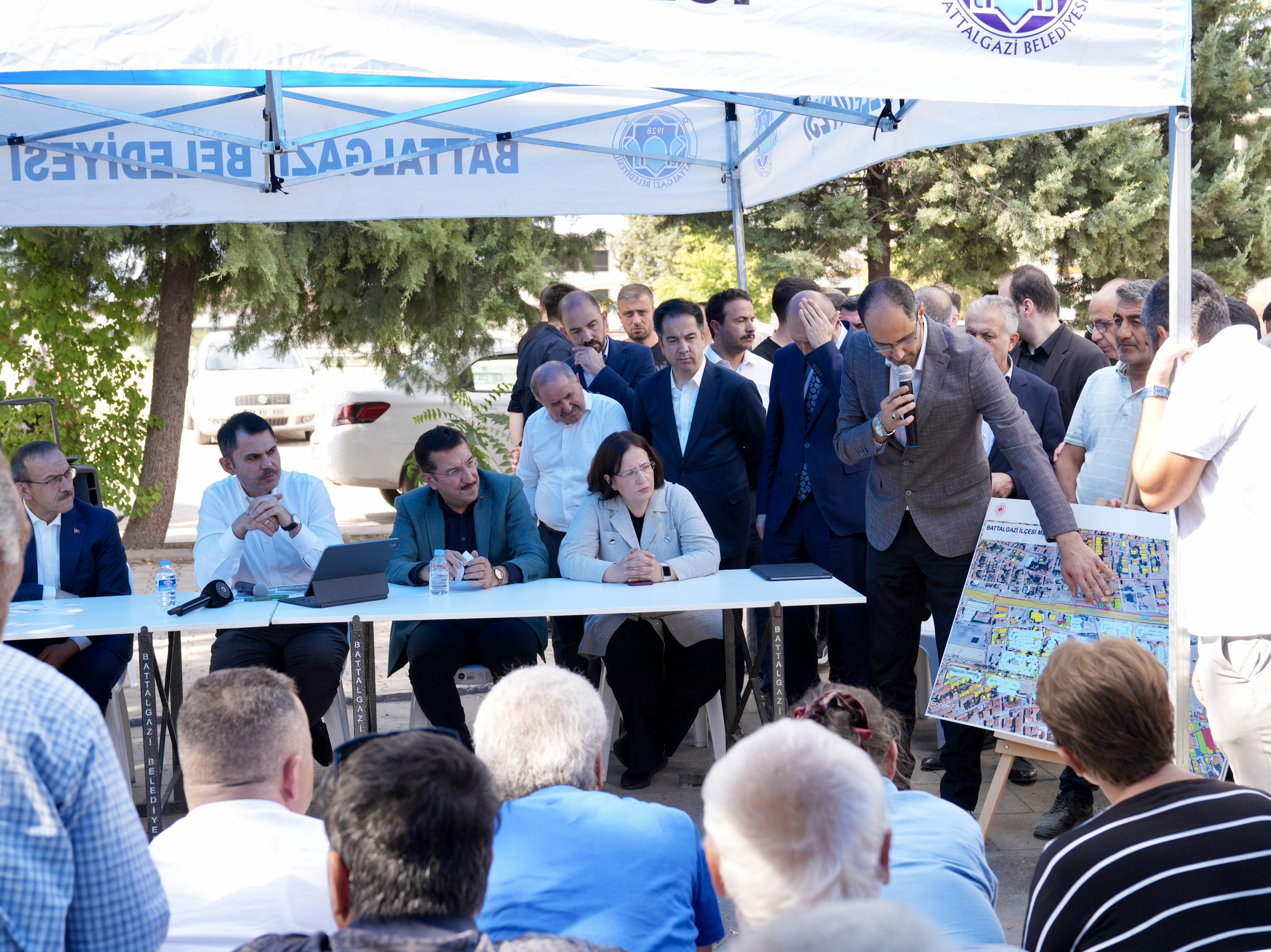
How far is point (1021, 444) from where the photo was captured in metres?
3.71

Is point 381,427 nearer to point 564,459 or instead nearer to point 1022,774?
point 564,459

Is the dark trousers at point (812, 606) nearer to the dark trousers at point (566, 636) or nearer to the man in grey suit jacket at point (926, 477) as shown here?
the man in grey suit jacket at point (926, 477)

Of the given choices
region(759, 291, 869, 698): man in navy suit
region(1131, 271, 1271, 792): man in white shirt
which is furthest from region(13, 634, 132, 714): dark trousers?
region(1131, 271, 1271, 792): man in white shirt

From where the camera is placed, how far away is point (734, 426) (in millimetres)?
5102

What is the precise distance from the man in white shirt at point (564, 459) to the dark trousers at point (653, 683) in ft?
1.87

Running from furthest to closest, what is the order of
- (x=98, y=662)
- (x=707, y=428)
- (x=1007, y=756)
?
(x=707, y=428) → (x=98, y=662) → (x=1007, y=756)

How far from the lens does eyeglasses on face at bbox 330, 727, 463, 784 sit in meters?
1.60

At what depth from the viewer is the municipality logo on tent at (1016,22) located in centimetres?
313

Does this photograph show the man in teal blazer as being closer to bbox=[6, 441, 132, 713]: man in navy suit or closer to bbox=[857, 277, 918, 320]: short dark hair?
bbox=[6, 441, 132, 713]: man in navy suit

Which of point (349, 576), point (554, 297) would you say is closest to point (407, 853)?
point (349, 576)

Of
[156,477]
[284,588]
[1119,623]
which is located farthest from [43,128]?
[1119,623]

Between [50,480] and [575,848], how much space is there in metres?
3.25

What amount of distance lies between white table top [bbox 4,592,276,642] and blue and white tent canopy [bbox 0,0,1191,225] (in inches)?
66.8

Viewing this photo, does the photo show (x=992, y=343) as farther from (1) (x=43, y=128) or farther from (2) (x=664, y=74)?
(1) (x=43, y=128)
